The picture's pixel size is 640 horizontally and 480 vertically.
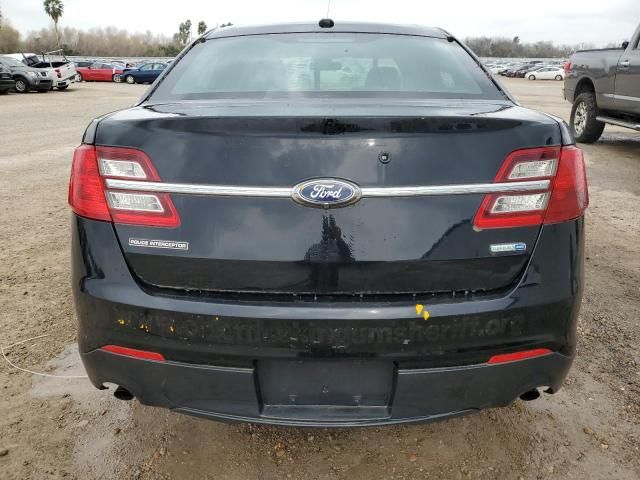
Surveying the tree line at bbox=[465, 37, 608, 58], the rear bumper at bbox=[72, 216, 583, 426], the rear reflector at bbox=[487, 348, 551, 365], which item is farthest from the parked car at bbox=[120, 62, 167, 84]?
the tree line at bbox=[465, 37, 608, 58]

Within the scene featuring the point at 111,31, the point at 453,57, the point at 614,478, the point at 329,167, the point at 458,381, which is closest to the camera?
the point at 329,167

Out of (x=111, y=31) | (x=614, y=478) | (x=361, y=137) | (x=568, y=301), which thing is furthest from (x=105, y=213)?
(x=111, y=31)

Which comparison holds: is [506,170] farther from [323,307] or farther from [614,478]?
[614,478]

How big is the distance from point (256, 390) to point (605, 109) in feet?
29.3

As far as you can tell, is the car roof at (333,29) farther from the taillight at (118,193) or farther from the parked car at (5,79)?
the parked car at (5,79)

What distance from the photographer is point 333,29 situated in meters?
2.79

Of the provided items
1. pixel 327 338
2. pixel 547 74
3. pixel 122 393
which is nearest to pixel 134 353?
pixel 122 393

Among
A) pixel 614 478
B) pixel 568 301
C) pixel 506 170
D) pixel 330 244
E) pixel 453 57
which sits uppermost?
pixel 453 57

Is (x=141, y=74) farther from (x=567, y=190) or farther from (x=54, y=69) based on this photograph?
(x=567, y=190)

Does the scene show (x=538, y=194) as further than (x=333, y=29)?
No

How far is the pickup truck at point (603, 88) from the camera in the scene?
26.0ft

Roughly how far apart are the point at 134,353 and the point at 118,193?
52cm

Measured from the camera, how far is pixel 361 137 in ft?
5.20

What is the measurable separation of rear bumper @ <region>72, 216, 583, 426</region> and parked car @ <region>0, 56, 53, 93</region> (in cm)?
2515
